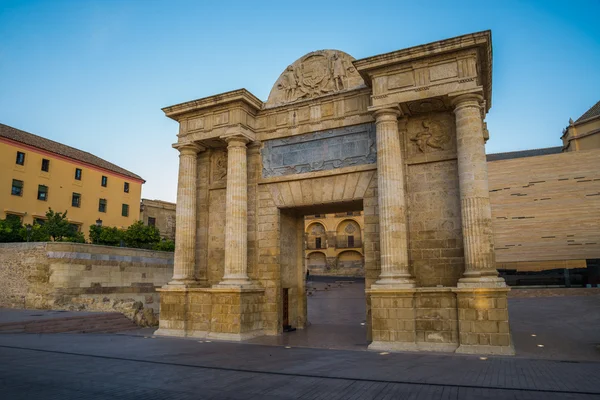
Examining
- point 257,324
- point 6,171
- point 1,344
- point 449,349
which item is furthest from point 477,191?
point 6,171

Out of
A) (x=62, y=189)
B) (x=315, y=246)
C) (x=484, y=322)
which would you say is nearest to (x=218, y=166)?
(x=484, y=322)

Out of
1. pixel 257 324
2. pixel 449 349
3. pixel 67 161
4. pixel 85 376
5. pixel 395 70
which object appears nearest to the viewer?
pixel 85 376

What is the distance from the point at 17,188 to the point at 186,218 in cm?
2457

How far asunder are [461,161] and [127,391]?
8.66 meters

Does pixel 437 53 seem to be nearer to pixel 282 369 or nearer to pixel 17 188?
pixel 282 369

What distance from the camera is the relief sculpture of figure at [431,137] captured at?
11.5 metres

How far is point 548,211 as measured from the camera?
87.7ft

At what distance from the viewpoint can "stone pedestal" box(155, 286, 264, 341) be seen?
12.2m

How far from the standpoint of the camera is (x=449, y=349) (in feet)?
32.0

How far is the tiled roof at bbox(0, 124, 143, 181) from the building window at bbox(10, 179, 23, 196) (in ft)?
9.72

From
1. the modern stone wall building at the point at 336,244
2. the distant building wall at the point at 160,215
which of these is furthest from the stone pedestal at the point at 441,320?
the modern stone wall building at the point at 336,244

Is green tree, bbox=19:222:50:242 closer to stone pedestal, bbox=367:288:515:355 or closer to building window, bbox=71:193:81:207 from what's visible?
building window, bbox=71:193:81:207

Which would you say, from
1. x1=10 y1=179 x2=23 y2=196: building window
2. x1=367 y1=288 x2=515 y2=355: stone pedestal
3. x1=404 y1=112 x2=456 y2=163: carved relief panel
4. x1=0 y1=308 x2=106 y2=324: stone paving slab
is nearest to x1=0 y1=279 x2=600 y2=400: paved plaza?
x1=367 y1=288 x2=515 y2=355: stone pedestal

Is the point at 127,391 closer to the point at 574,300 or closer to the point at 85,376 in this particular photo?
the point at 85,376
